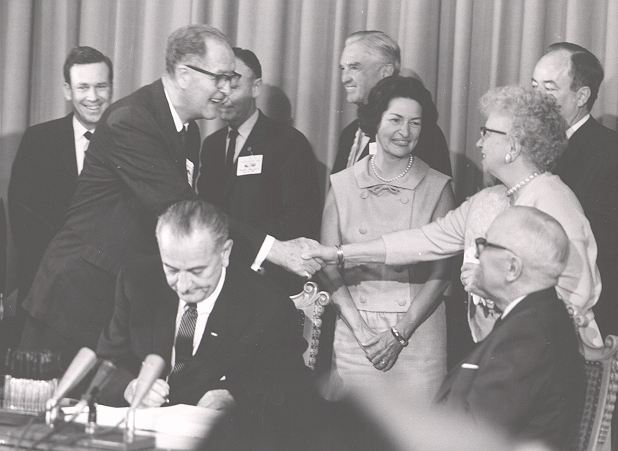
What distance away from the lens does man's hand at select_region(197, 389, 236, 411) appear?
288cm

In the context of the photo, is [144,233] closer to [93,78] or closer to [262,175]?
[262,175]

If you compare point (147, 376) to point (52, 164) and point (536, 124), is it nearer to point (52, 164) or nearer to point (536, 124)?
point (536, 124)

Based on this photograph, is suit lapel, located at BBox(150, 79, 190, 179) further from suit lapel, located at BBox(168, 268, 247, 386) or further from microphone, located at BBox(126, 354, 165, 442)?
microphone, located at BBox(126, 354, 165, 442)

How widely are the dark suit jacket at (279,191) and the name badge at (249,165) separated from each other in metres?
0.02

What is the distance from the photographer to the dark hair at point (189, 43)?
374 cm

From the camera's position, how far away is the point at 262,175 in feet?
14.1

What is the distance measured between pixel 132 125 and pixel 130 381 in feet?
3.59

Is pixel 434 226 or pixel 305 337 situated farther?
pixel 434 226

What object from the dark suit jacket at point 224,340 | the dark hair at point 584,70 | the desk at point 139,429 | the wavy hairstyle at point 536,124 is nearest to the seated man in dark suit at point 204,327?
the dark suit jacket at point 224,340

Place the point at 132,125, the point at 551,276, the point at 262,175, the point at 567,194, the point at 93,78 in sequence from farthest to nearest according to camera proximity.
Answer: the point at 93,78
the point at 262,175
the point at 132,125
the point at 567,194
the point at 551,276

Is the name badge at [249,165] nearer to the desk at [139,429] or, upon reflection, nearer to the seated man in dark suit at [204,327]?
the seated man in dark suit at [204,327]

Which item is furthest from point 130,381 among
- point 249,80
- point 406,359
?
point 249,80

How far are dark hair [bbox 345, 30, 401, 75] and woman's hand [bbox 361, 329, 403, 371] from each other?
1283 mm

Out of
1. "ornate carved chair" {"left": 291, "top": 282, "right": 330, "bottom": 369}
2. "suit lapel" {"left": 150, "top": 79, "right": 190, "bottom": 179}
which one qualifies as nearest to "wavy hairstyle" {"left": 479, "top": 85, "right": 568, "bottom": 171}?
"ornate carved chair" {"left": 291, "top": 282, "right": 330, "bottom": 369}
